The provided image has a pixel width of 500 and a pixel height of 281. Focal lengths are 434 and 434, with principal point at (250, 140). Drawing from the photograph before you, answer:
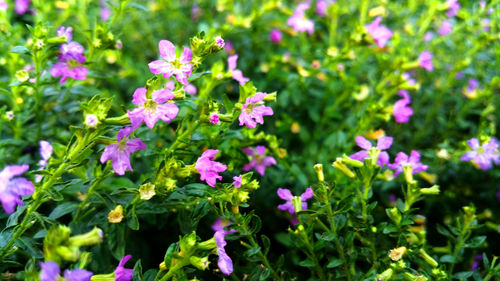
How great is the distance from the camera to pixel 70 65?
1.43 metres

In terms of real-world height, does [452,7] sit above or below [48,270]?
above

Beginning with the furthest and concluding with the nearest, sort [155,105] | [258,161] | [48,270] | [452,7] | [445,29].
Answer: [445,29], [452,7], [258,161], [155,105], [48,270]

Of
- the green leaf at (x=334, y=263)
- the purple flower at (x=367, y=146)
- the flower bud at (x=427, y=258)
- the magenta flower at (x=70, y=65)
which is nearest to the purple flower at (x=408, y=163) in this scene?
the purple flower at (x=367, y=146)

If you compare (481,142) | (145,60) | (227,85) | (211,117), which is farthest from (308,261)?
(145,60)

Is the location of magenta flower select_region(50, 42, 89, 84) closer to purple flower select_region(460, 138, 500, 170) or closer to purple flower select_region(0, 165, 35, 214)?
purple flower select_region(0, 165, 35, 214)

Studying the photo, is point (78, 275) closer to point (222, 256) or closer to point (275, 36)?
point (222, 256)

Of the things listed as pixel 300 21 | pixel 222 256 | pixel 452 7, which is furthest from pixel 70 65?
pixel 452 7

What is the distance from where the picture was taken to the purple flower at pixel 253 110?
117 cm

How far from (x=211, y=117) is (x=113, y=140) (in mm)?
252

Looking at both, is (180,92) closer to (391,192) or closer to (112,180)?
(112,180)

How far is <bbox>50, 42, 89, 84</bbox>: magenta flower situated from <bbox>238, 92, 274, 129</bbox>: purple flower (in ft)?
1.89

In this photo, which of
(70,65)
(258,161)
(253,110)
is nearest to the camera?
(253,110)

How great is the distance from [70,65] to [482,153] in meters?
1.47

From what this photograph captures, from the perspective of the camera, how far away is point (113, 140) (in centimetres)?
109
